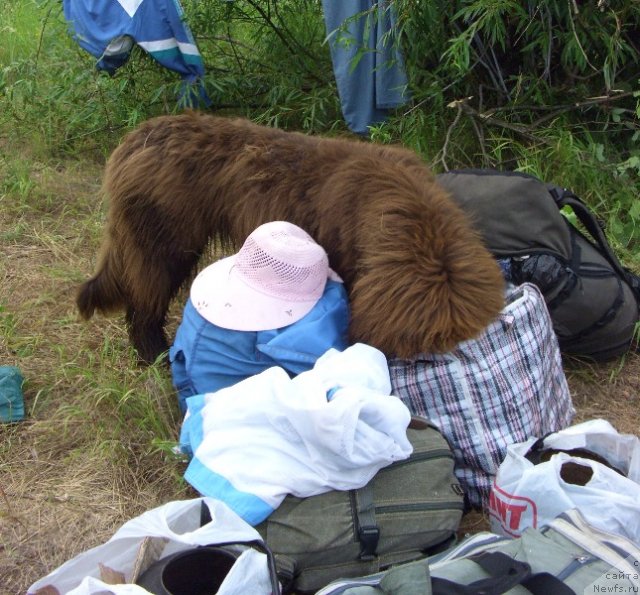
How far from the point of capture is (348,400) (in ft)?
5.65

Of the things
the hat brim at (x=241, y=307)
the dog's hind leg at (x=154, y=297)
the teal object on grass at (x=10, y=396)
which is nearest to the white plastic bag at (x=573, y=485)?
the hat brim at (x=241, y=307)

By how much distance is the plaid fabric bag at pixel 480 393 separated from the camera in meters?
2.01

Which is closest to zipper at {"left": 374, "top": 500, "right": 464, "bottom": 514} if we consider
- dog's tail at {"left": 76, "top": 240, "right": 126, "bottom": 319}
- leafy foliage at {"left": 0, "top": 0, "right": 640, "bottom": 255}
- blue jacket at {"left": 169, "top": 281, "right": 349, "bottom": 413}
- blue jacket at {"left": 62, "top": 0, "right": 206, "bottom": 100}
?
blue jacket at {"left": 169, "top": 281, "right": 349, "bottom": 413}

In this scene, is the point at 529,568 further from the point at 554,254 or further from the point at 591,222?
the point at 591,222

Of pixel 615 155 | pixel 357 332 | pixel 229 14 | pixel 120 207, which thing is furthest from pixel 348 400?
pixel 229 14

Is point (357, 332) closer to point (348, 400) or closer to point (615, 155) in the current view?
point (348, 400)

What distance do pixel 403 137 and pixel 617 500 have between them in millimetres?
2300

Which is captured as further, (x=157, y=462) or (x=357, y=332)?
(x=157, y=462)

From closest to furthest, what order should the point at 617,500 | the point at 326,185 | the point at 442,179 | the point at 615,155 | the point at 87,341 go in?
the point at 617,500 < the point at 326,185 < the point at 442,179 < the point at 87,341 < the point at 615,155

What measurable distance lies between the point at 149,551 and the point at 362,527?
1.49ft

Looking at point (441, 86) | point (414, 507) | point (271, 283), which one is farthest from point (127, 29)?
point (414, 507)

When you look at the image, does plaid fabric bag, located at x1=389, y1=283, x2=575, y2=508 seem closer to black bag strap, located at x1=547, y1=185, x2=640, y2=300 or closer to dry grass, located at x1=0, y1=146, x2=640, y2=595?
dry grass, located at x1=0, y1=146, x2=640, y2=595

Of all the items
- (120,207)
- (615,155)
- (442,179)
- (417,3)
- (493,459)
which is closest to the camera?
(493,459)

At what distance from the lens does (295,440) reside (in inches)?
69.8
